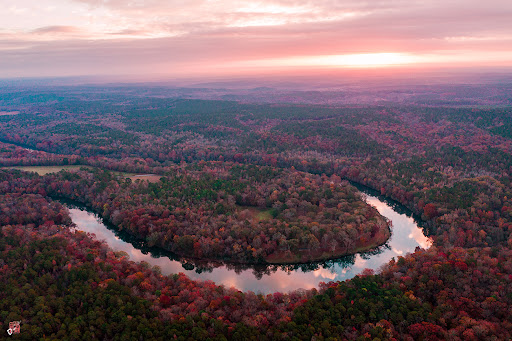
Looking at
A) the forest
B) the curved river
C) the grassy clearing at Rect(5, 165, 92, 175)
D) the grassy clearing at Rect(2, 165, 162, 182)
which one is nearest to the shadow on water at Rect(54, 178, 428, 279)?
the curved river

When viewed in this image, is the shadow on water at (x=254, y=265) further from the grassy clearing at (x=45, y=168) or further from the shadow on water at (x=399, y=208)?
the grassy clearing at (x=45, y=168)

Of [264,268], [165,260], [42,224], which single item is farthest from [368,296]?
[42,224]

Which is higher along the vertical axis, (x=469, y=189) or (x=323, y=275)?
(x=469, y=189)

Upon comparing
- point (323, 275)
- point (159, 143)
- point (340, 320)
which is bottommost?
point (323, 275)

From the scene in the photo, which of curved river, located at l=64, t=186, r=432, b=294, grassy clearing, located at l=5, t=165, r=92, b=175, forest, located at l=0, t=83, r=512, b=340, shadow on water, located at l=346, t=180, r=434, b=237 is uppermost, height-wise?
grassy clearing, located at l=5, t=165, r=92, b=175

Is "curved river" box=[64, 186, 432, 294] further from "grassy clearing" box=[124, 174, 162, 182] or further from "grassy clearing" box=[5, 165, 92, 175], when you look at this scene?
"grassy clearing" box=[5, 165, 92, 175]

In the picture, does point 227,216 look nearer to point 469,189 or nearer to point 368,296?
point 368,296

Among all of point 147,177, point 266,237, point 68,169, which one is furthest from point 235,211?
point 68,169

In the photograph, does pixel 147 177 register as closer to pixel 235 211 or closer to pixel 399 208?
pixel 235 211
